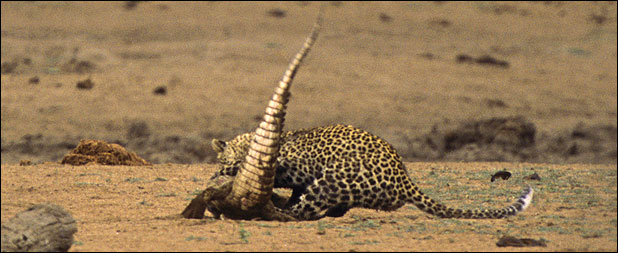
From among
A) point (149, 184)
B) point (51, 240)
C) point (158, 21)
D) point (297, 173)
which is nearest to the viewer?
point (51, 240)

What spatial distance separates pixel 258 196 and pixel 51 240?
1.52 m

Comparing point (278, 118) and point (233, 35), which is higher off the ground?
point (233, 35)

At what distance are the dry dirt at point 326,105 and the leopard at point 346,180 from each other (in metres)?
0.14

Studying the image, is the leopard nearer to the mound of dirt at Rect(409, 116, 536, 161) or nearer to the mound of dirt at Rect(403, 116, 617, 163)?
the mound of dirt at Rect(403, 116, 617, 163)

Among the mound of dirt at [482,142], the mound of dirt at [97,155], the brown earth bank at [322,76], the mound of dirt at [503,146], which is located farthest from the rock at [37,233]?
the mound of dirt at [482,142]

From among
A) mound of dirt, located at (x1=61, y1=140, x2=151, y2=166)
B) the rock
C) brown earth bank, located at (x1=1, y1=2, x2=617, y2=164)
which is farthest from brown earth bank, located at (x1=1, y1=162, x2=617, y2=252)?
brown earth bank, located at (x1=1, y1=2, x2=617, y2=164)

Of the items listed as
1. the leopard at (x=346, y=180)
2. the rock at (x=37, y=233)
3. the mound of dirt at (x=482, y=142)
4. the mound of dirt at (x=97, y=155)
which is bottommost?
the rock at (x=37, y=233)

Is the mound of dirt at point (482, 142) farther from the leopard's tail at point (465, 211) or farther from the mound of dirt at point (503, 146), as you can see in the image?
the leopard's tail at point (465, 211)

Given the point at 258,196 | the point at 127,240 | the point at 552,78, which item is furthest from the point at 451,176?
the point at 552,78

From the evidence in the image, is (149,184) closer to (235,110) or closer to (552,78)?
(235,110)

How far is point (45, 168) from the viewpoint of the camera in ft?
30.8

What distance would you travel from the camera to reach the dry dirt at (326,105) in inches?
248

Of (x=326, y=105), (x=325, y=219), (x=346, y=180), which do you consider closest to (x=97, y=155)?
(x=325, y=219)

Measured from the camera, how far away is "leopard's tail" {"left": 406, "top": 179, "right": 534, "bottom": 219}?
663 cm
